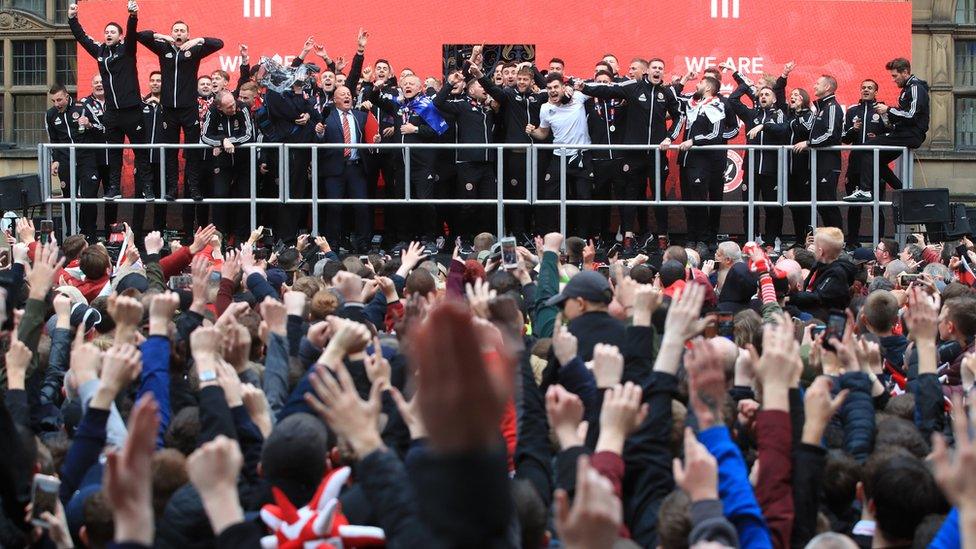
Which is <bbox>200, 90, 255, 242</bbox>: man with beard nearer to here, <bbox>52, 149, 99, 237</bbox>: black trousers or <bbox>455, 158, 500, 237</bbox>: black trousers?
<bbox>52, 149, 99, 237</bbox>: black trousers

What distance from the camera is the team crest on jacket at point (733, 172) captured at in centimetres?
1611

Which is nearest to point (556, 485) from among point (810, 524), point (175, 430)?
point (810, 524)

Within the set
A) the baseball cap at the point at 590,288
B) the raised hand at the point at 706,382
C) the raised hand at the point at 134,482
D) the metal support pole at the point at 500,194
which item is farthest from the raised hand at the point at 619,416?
the metal support pole at the point at 500,194

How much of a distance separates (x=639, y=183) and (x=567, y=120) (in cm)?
105

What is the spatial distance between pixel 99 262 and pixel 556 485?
18.3 feet

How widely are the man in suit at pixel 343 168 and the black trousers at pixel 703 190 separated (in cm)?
336

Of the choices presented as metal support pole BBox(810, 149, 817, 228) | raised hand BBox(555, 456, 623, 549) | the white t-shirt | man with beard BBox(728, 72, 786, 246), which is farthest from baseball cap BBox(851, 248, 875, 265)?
raised hand BBox(555, 456, 623, 549)

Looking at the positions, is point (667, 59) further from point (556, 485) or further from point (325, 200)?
point (556, 485)

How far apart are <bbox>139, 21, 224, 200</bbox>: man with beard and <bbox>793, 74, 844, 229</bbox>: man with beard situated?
6.17 metres

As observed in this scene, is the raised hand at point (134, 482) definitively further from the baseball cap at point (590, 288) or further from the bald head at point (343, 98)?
the bald head at point (343, 98)

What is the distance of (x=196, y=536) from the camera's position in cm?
420

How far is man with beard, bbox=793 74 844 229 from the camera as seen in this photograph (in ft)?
48.2

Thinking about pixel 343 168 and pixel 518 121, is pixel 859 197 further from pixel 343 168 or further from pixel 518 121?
pixel 343 168

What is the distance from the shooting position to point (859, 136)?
51.1ft
